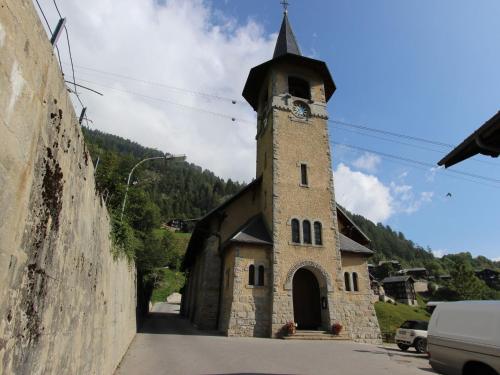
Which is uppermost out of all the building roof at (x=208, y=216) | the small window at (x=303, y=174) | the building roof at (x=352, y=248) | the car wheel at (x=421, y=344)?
the small window at (x=303, y=174)

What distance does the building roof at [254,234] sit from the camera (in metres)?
18.4

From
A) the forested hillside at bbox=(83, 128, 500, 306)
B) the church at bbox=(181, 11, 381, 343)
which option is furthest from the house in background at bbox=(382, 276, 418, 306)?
the church at bbox=(181, 11, 381, 343)

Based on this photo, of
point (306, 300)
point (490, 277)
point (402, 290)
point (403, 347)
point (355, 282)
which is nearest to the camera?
point (403, 347)

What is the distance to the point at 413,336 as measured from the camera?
47.1 feet

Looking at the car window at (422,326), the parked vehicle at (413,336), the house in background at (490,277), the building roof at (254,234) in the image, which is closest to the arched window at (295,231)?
the building roof at (254,234)

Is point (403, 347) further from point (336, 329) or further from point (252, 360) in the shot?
point (252, 360)

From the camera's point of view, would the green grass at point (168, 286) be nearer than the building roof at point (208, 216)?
No

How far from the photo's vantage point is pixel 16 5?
7.14ft

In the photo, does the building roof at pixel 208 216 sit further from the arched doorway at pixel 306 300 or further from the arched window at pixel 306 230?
the arched doorway at pixel 306 300

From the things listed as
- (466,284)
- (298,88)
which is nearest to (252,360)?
(298,88)

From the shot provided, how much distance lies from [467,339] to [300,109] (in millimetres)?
18086

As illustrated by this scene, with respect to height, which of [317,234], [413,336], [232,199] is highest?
[232,199]

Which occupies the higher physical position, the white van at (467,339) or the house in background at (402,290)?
the house in background at (402,290)

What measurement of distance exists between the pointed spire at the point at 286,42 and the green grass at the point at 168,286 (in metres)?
47.0
